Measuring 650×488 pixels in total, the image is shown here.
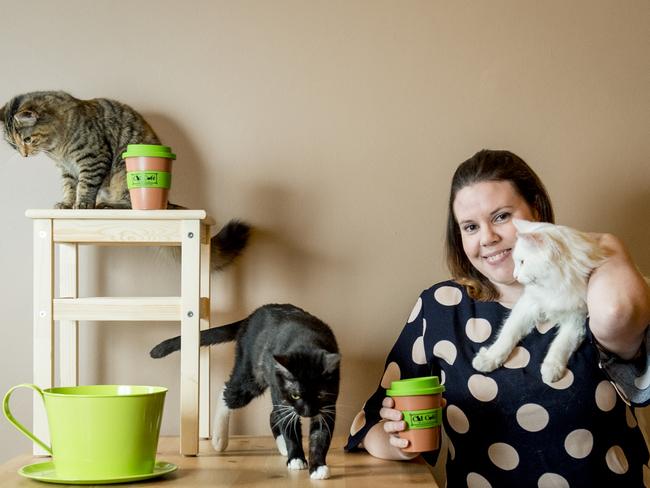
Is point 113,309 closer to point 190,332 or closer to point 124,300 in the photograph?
point 124,300

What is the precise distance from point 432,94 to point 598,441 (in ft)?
2.82

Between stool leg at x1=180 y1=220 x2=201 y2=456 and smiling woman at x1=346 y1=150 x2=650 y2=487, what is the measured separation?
0.32 meters

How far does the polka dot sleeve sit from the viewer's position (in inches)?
61.2

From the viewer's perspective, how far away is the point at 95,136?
65.8 inches

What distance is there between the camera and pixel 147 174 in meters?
1.49

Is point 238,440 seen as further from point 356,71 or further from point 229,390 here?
point 356,71

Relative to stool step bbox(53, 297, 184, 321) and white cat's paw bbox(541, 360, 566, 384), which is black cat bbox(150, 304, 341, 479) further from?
white cat's paw bbox(541, 360, 566, 384)

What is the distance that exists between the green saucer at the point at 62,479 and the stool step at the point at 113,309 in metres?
0.29

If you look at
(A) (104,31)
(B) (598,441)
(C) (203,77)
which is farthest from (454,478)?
(A) (104,31)

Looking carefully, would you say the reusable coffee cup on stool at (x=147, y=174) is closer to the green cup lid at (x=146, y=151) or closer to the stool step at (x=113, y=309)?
the green cup lid at (x=146, y=151)

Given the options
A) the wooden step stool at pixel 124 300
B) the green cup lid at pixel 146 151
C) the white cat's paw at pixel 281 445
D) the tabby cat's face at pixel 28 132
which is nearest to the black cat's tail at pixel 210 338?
the wooden step stool at pixel 124 300

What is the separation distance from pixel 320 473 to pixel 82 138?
88 centimetres

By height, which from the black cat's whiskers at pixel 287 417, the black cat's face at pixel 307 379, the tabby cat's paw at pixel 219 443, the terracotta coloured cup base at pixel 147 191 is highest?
the terracotta coloured cup base at pixel 147 191

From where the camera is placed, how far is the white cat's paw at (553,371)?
1429mm
